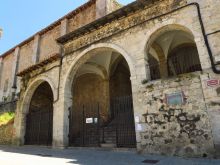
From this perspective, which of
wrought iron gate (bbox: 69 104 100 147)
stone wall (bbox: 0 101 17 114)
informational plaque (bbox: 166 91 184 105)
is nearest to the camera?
informational plaque (bbox: 166 91 184 105)

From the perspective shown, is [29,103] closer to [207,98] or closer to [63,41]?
[63,41]

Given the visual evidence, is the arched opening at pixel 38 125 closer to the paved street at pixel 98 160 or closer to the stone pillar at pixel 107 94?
the stone pillar at pixel 107 94

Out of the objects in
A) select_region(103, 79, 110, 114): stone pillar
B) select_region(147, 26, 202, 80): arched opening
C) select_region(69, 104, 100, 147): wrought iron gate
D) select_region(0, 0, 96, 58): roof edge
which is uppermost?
select_region(0, 0, 96, 58): roof edge

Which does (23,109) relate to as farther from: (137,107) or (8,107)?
(137,107)

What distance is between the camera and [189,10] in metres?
6.79

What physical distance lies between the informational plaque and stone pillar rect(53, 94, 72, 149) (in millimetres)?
5068

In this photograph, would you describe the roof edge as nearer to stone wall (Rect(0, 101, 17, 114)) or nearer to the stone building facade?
the stone building facade

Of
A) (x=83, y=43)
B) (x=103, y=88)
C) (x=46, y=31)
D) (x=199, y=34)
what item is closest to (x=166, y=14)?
(x=199, y=34)

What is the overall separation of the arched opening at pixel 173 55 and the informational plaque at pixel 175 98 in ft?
12.9

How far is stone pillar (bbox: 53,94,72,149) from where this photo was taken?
8.91m

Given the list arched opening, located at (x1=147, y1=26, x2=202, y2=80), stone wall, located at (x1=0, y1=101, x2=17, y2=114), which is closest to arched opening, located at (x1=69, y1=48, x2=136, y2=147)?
arched opening, located at (x1=147, y1=26, x2=202, y2=80)

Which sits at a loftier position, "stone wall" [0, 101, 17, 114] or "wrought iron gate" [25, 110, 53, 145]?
"stone wall" [0, 101, 17, 114]

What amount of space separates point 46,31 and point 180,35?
12.7 metres

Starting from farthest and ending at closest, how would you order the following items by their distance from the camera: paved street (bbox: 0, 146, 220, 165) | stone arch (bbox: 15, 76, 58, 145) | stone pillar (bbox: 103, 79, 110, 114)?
stone pillar (bbox: 103, 79, 110, 114), stone arch (bbox: 15, 76, 58, 145), paved street (bbox: 0, 146, 220, 165)
